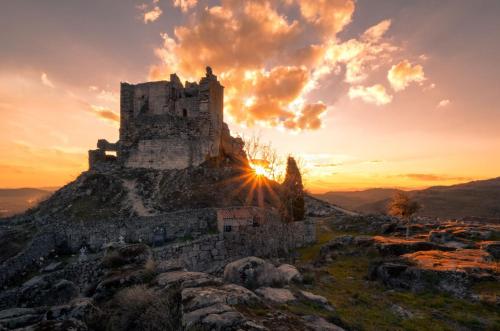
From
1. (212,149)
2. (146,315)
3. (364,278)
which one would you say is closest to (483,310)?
(364,278)

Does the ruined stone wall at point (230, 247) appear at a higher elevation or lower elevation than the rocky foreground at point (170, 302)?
lower

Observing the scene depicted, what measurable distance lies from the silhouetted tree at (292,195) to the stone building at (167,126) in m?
16.9

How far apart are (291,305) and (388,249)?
51.8 ft

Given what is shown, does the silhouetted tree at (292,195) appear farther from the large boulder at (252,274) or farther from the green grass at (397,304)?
the large boulder at (252,274)

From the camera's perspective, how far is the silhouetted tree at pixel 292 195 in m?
27.7

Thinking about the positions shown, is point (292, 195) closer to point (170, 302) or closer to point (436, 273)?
point (436, 273)

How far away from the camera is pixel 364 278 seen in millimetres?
18250

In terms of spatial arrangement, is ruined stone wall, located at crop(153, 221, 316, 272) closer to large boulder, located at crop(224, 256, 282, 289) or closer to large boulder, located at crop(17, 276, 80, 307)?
large boulder, located at crop(17, 276, 80, 307)

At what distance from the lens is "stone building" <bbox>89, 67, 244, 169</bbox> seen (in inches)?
1829

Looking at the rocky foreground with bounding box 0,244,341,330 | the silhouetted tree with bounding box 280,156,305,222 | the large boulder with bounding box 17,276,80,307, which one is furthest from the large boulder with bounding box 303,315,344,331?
the silhouetted tree with bounding box 280,156,305,222

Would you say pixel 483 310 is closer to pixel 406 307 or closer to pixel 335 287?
pixel 406 307

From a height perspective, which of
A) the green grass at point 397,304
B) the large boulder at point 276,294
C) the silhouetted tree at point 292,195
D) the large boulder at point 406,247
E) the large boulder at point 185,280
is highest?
the silhouetted tree at point 292,195

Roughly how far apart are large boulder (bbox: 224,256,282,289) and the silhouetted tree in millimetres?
15858

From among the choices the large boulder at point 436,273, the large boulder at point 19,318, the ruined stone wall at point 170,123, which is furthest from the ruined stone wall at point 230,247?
the ruined stone wall at point 170,123
